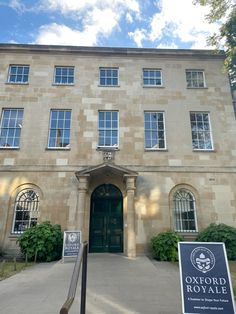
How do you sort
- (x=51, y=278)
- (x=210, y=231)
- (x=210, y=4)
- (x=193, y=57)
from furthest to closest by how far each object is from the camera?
1. (x=193, y=57)
2. (x=210, y=4)
3. (x=210, y=231)
4. (x=51, y=278)

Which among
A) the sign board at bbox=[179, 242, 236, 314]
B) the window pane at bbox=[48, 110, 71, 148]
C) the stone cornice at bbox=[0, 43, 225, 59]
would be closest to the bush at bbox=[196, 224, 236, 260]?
the sign board at bbox=[179, 242, 236, 314]

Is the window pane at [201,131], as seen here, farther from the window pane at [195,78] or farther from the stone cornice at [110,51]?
the stone cornice at [110,51]

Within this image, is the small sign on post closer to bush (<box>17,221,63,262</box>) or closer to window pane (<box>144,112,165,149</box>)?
bush (<box>17,221,63,262</box>)

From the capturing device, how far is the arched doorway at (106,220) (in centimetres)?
1328

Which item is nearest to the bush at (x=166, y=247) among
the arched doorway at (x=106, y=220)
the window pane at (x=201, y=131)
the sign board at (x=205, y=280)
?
the arched doorway at (x=106, y=220)

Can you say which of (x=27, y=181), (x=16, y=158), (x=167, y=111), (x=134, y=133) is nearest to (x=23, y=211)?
(x=27, y=181)

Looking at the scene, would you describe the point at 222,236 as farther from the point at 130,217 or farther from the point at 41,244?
the point at 41,244

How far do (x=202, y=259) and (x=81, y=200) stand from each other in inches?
358

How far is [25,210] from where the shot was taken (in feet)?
43.9

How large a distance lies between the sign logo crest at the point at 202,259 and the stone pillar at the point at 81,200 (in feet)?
28.8

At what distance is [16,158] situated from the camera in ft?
46.0

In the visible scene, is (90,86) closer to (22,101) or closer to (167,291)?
(22,101)

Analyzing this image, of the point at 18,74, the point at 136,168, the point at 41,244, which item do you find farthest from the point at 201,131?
the point at 18,74

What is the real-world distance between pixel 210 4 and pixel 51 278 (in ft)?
49.9
